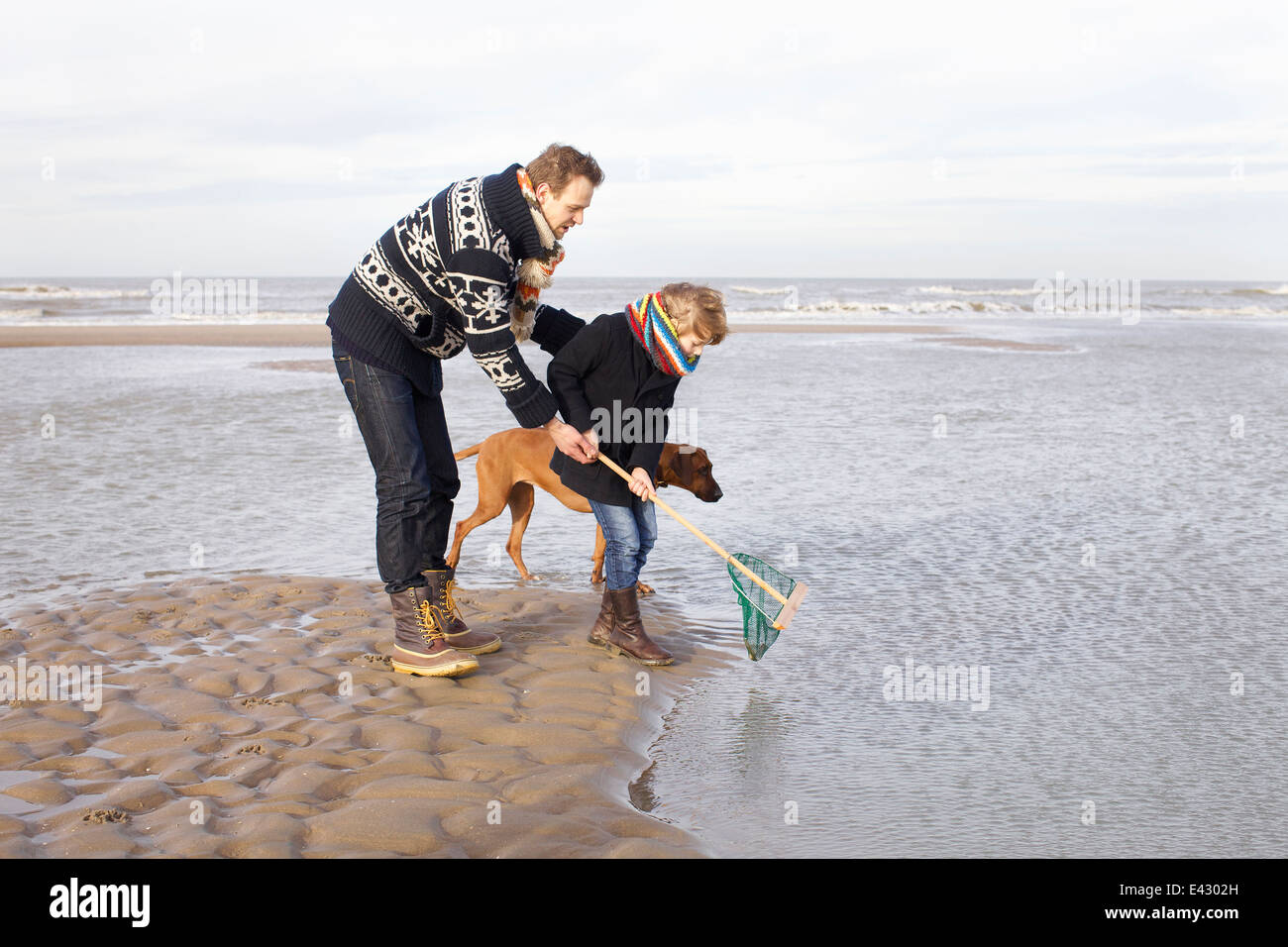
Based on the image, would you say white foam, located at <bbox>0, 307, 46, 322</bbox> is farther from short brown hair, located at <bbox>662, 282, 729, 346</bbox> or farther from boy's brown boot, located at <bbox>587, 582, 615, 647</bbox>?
short brown hair, located at <bbox>662, 282, 729, 346</bbox>

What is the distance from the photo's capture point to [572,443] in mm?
4301

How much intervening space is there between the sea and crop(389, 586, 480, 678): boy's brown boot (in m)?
0.90

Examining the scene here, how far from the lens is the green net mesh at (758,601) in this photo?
4395 millimetres

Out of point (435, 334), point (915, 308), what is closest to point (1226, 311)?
point (915, 308)

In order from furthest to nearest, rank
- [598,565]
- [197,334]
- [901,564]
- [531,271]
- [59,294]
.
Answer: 1. [59,294]
2. [197,334]
3. [901,564]
4. [598,565]
5. [531,271]

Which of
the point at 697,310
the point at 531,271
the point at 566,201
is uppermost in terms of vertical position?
the point at 566,201

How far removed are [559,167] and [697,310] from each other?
0.81 metres

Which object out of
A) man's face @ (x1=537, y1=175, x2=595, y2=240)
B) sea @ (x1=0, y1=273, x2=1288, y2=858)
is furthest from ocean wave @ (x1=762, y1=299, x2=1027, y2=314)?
man's face @ (x1=537, y1=175, x2=595, y2=240)

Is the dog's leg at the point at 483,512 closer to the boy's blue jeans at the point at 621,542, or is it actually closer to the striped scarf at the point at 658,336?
the boy's blue jeans at the point at 621,542

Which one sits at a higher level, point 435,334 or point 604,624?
point 435,334

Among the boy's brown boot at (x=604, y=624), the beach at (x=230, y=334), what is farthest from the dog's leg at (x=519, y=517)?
the beach at (x=230, y=334)

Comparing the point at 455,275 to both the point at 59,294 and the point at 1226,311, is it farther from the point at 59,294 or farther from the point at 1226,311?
the point at 59,294

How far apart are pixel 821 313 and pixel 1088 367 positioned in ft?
72.1
